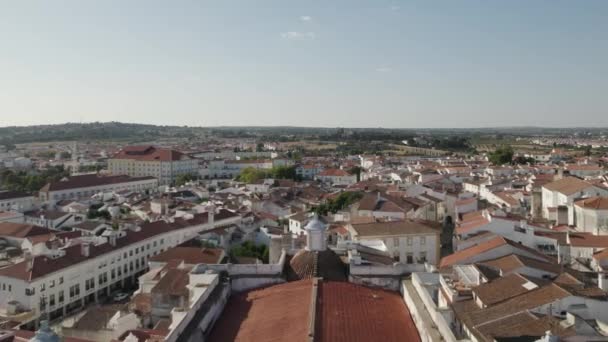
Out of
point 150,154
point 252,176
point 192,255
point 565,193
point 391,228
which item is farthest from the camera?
point 150,154

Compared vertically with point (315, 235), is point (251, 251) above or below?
below

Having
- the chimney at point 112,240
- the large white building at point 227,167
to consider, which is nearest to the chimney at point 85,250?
the chimney at point 112,240

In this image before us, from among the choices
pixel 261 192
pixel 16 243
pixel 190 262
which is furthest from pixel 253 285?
pixel 261 192

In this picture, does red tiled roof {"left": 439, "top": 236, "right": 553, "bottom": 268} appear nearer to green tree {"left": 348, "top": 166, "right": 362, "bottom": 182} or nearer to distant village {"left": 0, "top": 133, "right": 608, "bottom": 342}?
distant village {"left": 0, "top": 133, "right": 608, "bottom": 342}

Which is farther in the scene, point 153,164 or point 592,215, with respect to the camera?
point 153,164

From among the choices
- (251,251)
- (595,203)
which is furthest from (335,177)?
(251,251)

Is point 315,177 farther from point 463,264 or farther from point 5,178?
point 463,264

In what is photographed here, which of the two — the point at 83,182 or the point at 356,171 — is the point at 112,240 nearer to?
the point at 83,182
